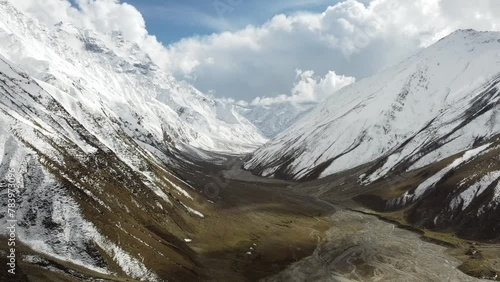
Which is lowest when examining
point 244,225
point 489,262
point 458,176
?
Answer: point 489,262

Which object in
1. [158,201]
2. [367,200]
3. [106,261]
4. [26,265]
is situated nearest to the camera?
[26,265]

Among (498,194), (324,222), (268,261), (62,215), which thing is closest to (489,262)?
(498,194)

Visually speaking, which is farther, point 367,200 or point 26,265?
point 367,200

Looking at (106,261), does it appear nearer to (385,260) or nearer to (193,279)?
(193,279)

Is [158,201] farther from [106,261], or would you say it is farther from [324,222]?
[324,222]

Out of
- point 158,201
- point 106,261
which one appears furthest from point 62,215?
point 158,201

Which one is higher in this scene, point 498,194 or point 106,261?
point 498,194

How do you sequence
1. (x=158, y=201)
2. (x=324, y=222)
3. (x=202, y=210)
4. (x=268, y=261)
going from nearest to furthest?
(x=268, y=261)
(x=158, y=201)
(x=202, y=210)
(x=324, y=222)

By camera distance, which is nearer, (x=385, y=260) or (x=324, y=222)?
(x=385, y=260)

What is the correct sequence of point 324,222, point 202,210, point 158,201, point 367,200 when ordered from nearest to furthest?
point 158,201 → point 202,210 → point 324,222 → point 367,200
